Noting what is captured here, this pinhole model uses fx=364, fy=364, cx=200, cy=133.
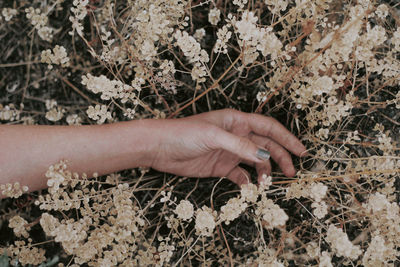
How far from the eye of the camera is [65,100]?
2.09 metres

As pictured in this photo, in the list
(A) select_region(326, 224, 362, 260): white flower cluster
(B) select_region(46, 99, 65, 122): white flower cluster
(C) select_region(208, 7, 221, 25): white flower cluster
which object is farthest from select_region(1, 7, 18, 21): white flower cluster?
(A) select_region(326, 224, 362, 260): white flower cluster

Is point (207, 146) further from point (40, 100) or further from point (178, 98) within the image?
point (40, 100)

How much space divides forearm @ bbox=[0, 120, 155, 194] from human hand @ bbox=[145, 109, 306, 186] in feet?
0.29

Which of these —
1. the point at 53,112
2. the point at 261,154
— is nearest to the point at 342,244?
the point at 261,154

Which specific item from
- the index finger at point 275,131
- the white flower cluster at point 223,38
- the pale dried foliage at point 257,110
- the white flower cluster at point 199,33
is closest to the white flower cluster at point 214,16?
the pale dried foliage at point 257,110

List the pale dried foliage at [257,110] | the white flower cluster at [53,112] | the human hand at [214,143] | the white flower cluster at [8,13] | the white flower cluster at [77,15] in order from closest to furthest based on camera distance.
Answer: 1. the pale dried foliage at [257,110]
2. the white flower cluster at [77,15]
3. the human hand at [214,143]
4. the white flower cluster at [53,112]
5. the white flower cluster at [8,13]

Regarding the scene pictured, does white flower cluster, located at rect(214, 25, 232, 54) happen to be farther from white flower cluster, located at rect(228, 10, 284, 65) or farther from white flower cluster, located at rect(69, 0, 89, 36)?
white flower cluster, located at rect(69, 0, 89, 36)

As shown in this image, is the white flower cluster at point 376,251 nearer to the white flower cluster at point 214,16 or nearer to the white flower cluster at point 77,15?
the white flower cluster at point 214,16

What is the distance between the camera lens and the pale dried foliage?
1.27 meters

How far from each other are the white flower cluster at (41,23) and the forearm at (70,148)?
54 centimetres

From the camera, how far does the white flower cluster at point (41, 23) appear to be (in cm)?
176

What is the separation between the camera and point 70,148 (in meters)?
1.61

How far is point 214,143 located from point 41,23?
1.05 m

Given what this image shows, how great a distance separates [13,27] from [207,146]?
56.5 inches
